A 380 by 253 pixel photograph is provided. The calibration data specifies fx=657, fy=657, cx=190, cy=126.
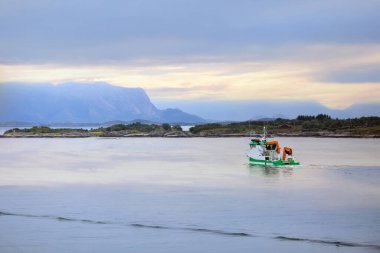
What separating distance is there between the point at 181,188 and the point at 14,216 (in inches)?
506

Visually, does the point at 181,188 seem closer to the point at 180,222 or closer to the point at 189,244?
the point at 180,222

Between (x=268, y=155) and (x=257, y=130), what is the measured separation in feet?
314

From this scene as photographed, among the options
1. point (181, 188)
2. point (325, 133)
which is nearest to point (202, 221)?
point (181, 188)

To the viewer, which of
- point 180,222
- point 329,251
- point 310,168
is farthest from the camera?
point 310,168

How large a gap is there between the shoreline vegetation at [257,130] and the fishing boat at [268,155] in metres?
84.2

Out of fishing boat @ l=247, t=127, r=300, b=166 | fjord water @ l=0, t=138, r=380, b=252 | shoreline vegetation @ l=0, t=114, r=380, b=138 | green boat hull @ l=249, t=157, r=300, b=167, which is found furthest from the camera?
shoreline vegetation @ l=0, t=114, r=380, b=138

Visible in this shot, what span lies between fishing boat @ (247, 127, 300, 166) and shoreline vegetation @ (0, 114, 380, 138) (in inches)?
3317

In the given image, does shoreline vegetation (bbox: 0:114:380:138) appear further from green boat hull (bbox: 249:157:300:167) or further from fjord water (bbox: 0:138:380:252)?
fjord water (bbox: 0:138:380:252)

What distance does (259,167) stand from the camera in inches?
2124

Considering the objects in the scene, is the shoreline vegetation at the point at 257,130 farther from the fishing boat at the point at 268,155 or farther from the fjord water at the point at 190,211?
the fjord water at the point at 190,211

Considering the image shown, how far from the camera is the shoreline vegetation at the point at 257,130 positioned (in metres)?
147

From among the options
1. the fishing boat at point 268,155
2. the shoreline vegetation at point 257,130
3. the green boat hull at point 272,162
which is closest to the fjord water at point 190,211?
the green boat hull at point 272,162

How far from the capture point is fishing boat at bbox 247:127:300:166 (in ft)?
178

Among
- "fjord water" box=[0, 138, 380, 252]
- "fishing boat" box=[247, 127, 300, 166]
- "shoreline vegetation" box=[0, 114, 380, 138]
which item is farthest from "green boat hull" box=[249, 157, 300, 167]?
"shoreline vegetation" box=[0, 114, 380, 138]
